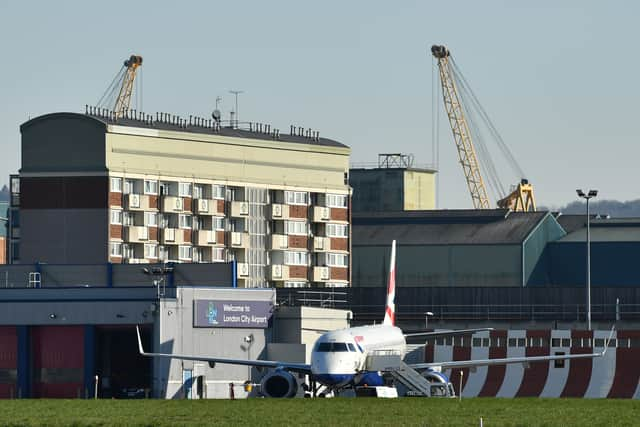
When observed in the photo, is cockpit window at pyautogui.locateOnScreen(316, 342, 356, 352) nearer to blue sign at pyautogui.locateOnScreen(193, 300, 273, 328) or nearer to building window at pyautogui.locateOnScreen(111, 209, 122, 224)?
blue sign at pyautogui.locateOnScreen(193, 300, 273, 328)

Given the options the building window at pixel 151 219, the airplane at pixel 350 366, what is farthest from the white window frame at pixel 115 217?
the airplane at pixel 350 366

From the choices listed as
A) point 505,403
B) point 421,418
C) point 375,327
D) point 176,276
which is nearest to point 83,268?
point 176,276

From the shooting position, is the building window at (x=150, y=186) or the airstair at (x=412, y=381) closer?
the airstair at (x=412, y=381)

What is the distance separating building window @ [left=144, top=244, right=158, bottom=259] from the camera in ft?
648

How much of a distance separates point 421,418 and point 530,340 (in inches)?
2066

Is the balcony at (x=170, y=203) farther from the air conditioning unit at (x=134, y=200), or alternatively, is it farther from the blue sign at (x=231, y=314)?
the blue sign at (x=231, y=314)

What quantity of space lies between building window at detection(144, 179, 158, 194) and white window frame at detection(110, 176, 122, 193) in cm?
455

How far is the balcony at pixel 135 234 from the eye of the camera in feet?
634

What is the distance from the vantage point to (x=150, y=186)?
195m

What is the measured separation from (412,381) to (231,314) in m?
23.6

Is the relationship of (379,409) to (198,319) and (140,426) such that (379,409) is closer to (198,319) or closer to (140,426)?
(140,426)

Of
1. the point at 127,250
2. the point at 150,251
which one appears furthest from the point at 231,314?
the point at 150,251

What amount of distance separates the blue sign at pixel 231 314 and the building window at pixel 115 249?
7349cm

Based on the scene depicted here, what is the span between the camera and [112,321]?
4390 inches
